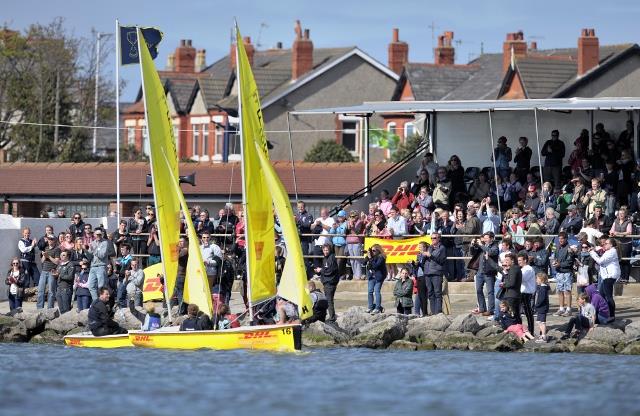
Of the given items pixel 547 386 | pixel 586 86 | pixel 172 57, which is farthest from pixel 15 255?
pixel 172 57

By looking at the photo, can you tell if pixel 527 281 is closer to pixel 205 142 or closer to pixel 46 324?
pixel 46 324

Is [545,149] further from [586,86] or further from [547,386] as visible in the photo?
[586,86]

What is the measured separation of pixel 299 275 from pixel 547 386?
22.0 ft

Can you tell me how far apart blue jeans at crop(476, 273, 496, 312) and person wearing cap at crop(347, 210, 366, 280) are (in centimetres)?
511

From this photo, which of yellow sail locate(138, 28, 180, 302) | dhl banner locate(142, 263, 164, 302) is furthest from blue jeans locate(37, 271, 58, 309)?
yellow sail locate(138, 28, 180, 302)

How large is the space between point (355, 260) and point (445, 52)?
48.0m

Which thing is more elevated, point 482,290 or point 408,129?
point 408,129

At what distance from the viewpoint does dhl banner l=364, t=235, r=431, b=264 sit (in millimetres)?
36719

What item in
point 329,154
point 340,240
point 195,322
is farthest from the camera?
point 329,154

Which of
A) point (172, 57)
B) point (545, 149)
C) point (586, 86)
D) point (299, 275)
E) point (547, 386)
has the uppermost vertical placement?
point (172, 57)

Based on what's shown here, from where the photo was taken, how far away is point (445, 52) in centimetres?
8525

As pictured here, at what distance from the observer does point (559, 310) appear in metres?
33.8

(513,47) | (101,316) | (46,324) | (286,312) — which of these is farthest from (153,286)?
(513,47)

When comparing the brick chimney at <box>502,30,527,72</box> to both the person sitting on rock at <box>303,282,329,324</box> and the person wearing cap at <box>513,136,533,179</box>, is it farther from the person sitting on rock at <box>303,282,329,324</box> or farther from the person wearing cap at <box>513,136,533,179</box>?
the person sitting on rock at <box>303,282,329,324</box>
